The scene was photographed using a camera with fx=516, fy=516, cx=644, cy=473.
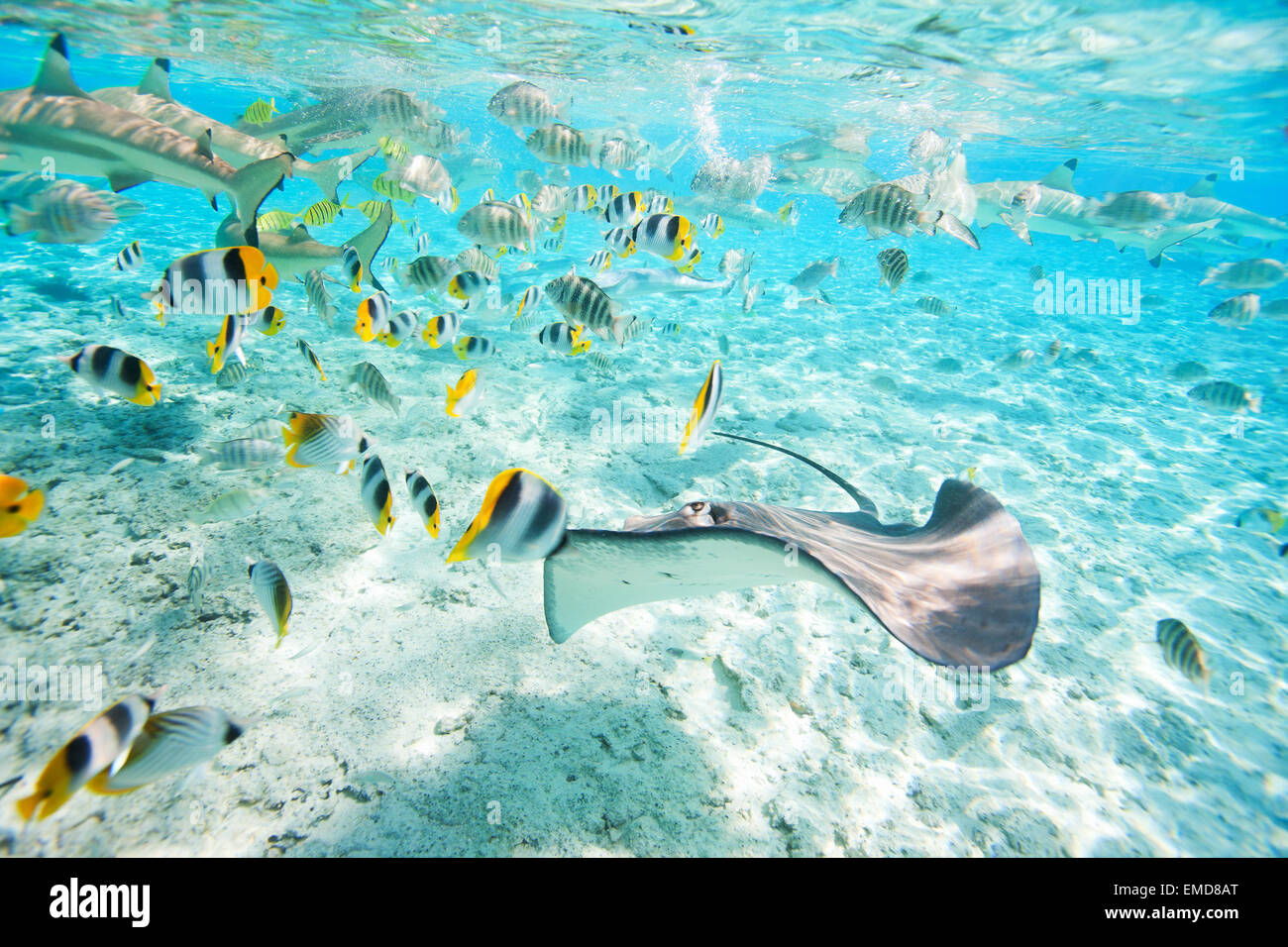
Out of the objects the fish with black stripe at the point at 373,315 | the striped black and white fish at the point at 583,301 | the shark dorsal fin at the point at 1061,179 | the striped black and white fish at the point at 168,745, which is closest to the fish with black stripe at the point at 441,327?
the fish with black stripe at the point at 373,315

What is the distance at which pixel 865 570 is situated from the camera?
2.20 m

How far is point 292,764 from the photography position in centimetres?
260

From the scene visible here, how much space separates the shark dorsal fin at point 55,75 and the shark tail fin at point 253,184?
6.05ft

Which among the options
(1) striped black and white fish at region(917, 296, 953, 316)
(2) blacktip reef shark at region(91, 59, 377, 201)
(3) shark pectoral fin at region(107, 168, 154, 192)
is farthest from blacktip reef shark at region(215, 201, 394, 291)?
(1) striped black and white fish at region(917, 296, 953, 316)

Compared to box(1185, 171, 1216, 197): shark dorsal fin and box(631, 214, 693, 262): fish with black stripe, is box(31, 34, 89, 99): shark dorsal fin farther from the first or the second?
box(1185, 171, 1216, 197): shark dorsal fin

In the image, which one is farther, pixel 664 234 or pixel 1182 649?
pixel 664 234

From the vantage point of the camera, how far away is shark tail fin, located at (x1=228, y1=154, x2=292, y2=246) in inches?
195

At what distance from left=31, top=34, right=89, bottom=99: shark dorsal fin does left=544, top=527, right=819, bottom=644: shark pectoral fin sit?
7.37 metres

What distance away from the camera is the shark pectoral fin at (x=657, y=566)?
1.71m

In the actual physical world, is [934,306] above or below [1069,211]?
below

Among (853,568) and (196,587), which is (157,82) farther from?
(853,568)

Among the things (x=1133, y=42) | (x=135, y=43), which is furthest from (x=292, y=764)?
(x=135, y=43)

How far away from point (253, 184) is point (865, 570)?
643cm

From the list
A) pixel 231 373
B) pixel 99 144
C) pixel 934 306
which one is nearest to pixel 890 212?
pixel 934 306
